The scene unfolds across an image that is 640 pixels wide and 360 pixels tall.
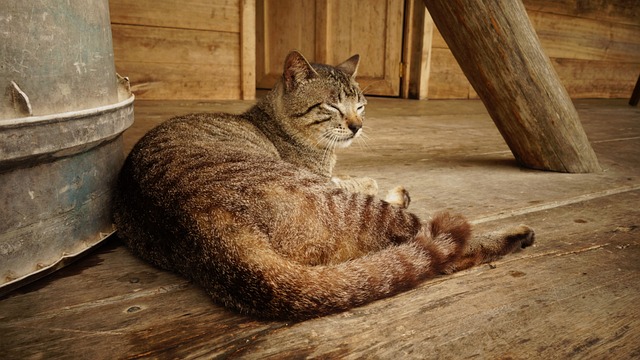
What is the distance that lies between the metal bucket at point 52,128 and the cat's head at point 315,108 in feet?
2.90

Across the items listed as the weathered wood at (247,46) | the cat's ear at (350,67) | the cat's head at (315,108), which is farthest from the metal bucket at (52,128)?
the weathered wood at (247,46)

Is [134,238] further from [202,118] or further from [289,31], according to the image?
[289,31]

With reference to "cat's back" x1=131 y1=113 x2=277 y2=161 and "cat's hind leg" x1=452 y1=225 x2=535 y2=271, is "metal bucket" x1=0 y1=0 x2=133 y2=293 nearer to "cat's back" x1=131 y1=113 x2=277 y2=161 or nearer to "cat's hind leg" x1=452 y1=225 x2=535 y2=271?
"cat's back" x1=131 y1=113 x2=277 y2=161

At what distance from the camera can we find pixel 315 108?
2062mm

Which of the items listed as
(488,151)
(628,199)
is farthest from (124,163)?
(488,151)

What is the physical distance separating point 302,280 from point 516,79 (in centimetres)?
161

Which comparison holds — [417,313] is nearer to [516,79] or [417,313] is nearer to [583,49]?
[516,79]

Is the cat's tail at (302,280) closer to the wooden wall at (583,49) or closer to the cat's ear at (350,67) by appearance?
the cat's ear at (350,67)

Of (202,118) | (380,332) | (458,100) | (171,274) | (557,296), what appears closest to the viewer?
(380,332)

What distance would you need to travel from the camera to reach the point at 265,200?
111 centimetres

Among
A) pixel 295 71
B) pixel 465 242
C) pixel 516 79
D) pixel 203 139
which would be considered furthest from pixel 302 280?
pixel 516 79

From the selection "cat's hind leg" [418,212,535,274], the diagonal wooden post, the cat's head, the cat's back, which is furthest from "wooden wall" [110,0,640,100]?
"cat's hind leg" [418,212,535,274]

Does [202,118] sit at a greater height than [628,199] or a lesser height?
greater

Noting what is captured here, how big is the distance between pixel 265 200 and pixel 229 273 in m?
0.22
